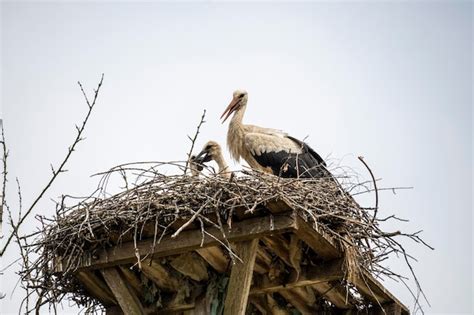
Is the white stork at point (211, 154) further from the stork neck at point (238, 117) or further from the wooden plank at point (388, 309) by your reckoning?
the wooden plank at point (388, 309)

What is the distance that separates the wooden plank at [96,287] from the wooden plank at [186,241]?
202 mm

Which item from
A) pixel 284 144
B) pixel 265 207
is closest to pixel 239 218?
pixel 265 207

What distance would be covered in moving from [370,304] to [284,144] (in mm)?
2552

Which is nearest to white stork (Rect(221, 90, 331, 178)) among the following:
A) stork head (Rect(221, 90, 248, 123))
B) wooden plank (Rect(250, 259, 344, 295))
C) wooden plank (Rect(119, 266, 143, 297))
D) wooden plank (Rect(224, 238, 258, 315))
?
stork head (Rect(221, 90, 248, 123))

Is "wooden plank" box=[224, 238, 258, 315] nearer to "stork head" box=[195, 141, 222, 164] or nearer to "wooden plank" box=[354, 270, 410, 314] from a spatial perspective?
"wooden plank" box=[354, 270, 410, 314]

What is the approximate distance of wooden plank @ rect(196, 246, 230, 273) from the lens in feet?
23.7

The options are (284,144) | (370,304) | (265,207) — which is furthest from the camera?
(284,144)

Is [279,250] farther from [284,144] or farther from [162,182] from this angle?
[284,144]

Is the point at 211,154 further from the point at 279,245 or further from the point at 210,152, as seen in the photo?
the point at 279,245

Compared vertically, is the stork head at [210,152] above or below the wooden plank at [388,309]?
above

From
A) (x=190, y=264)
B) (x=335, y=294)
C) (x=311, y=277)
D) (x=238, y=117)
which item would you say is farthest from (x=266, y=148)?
(x=190, y=264)

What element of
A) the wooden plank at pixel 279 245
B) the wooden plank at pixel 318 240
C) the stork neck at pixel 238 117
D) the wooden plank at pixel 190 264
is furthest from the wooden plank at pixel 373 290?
the stork neck at pixel 238 117

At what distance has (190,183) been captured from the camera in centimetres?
708

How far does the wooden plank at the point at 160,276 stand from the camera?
7.46 meters
